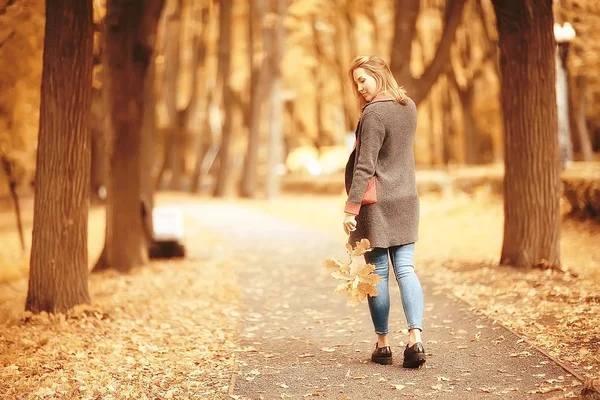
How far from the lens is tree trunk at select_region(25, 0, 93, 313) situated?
665cm

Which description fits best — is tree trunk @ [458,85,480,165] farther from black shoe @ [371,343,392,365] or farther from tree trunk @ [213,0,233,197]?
black shoe @ [371,343,392,365]

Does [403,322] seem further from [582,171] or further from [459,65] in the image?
[459,65]

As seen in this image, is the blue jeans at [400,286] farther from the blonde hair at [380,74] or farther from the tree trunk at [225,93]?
the tree trunk at [225,93]

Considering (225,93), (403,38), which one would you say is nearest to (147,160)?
(403,38)

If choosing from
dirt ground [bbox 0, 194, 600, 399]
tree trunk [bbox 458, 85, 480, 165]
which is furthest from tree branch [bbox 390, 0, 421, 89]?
tree trunk [bbox 458, 85, 480, 165]

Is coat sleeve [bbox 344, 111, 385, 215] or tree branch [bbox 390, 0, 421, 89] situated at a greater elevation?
tree branch [bbox 390, 0, 421, 89]

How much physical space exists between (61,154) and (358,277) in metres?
3.51

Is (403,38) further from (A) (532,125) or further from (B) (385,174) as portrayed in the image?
(B) (385,174)

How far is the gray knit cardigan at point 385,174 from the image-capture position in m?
4.55

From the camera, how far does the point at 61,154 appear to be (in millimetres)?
6695

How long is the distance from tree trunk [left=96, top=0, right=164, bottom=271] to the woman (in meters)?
5.49

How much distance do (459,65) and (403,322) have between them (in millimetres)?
22414

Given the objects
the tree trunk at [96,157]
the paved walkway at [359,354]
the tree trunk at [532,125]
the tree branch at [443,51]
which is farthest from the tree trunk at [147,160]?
the tree trunk at [96,157]

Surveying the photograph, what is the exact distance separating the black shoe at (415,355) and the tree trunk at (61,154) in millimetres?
3638
